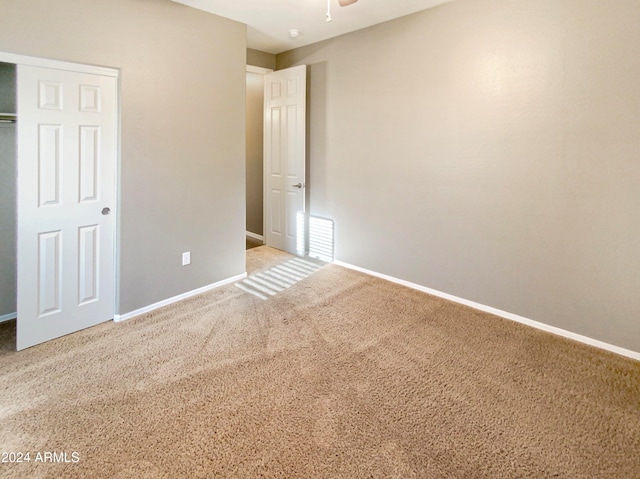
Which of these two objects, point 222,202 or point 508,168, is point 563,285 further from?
point 222,202

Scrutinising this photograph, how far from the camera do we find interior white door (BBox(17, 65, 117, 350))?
2.54 meters

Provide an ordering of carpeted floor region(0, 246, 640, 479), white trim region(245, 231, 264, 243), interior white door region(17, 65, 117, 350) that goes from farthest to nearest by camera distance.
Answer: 1. white trim region(245, 231, 264, 243)
2. interior white door region(17, 65, 117, 350)
3. carpeted floor region(0, 246, 640, 479)

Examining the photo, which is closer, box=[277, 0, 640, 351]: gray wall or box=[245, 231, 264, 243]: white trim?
box=[277, 0, 640, 351]: gray wall

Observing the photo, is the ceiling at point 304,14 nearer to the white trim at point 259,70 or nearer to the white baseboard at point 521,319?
the white trim at point 259,70

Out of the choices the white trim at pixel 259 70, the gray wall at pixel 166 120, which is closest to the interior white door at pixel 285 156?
the white trim at pixel 259 70

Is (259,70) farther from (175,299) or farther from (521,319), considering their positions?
(521,319)

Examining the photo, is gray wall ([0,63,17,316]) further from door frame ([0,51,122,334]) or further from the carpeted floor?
door frame ([0,51,122,334])

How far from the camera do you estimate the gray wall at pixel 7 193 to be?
2.83 meters

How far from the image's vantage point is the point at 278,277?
4242mm

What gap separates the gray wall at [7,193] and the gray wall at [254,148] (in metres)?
3.20

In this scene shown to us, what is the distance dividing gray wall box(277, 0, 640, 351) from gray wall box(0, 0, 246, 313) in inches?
55.1

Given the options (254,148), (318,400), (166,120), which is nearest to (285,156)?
(254,148)

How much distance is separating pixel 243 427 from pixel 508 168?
280 centimetres

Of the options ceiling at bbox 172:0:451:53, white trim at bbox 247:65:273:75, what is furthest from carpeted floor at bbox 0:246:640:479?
white trim at bbox 247:65:273:75
